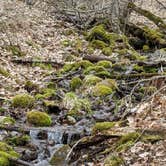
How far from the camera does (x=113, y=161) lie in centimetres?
590

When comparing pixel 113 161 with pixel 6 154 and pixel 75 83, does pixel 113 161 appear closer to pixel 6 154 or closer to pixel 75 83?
pixel 6 154

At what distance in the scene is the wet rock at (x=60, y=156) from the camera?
22.1 feet

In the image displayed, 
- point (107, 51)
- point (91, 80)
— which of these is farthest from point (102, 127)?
point (107, 51)

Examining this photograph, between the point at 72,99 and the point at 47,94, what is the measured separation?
30.1 inches

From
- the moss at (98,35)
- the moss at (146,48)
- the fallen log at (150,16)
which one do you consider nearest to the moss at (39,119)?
the moss at (146,48)

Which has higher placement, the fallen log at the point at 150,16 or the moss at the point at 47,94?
the fallen log at the point at 150,16

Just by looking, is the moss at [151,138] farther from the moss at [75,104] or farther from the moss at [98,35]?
the moss at [98,35]

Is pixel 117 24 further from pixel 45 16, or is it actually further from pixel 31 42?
pixel 31 42

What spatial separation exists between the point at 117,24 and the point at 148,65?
5431mm

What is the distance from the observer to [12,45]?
13.1m

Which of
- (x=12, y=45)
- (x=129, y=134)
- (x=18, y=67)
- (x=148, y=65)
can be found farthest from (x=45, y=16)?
(x=129, y=134)

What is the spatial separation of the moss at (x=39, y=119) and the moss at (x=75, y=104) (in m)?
0.69

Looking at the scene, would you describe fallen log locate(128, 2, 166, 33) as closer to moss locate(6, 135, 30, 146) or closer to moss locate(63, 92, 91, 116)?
moss locate(63, 92, 91, 116)

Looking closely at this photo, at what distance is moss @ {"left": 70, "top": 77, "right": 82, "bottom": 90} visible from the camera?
35.6ft
